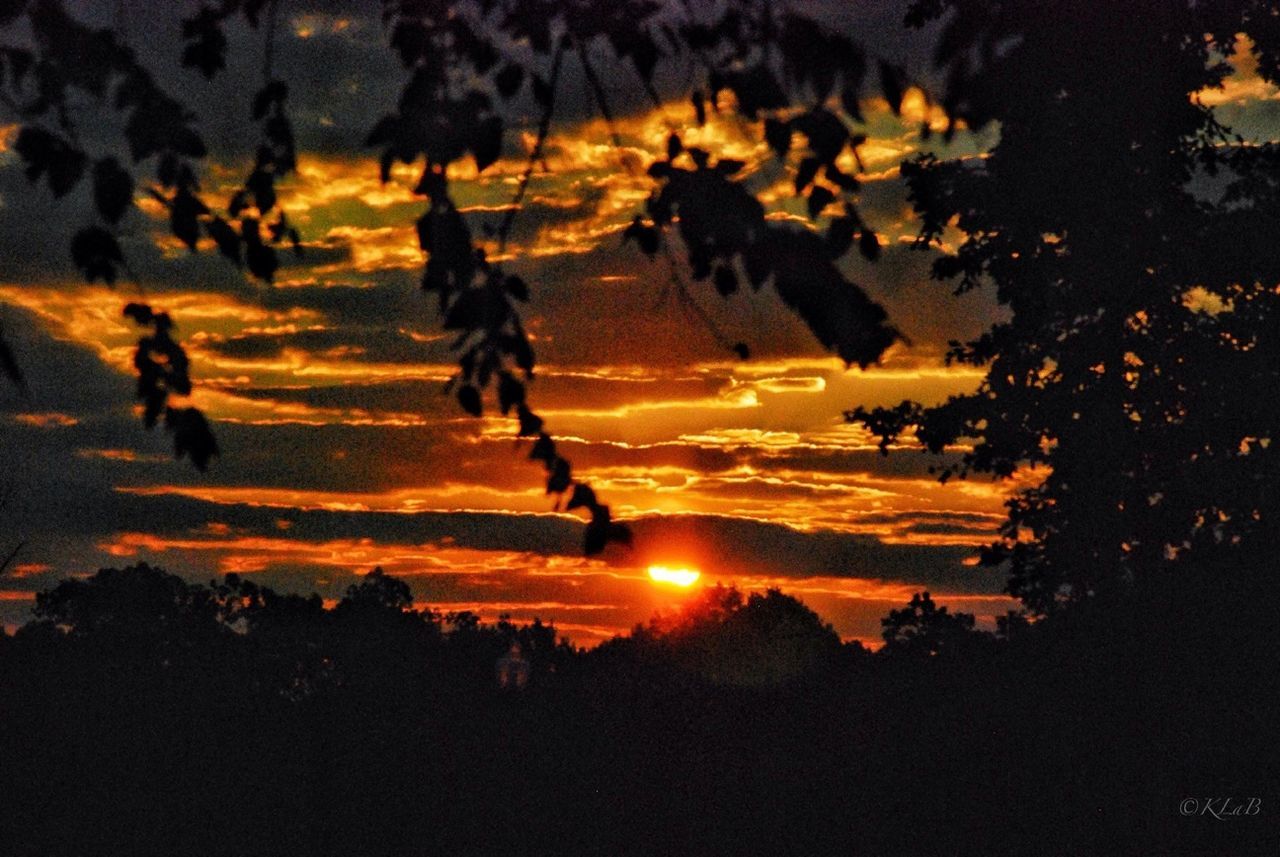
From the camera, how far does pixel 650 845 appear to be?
41.1 meters

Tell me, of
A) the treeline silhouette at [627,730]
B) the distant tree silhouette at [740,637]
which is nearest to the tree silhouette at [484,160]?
the treeline silhouette at [627,730]

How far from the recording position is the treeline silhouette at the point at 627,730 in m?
22.9

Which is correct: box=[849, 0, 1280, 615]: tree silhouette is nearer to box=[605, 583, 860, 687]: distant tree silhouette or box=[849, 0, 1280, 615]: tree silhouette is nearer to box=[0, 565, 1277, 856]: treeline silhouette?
box=[0, 565, 1277, 856]: treeline silhouette

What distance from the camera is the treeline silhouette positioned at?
22891 mm

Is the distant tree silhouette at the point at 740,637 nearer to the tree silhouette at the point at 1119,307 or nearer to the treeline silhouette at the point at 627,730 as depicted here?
the treeline silhouette at the point at 627,730

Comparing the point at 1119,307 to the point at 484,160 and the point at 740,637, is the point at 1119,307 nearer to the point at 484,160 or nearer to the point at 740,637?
the point at 484,160

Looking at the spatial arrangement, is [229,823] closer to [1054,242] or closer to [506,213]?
[1054,242]

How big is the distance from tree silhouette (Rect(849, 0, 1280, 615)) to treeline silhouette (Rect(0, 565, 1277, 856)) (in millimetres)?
2018

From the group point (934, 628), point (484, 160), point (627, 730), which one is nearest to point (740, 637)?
point (627, 730)

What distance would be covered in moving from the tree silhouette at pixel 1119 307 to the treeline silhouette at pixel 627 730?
6.62 ft

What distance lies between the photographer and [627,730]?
51031mm

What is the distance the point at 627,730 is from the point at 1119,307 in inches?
1126

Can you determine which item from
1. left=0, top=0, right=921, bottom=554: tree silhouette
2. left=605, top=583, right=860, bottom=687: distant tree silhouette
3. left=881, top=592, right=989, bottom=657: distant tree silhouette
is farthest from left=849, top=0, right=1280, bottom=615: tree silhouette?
left=605, top=583, right=860, bottom=687: distant tree silhouette

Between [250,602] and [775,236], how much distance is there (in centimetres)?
7701
